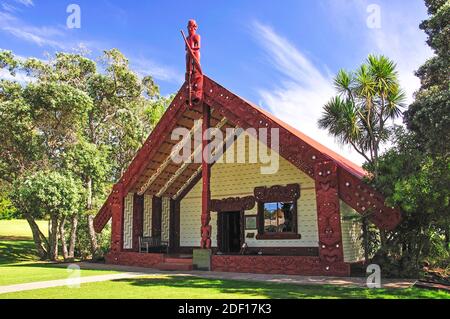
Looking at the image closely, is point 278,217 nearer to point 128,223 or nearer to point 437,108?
point 128,223

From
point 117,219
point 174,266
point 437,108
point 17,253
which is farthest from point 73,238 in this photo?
point 437,108

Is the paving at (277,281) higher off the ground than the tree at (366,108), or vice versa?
the tree at (366,108)

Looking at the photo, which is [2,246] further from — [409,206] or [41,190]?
[409,206]

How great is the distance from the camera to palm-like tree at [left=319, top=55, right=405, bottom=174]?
12.5m

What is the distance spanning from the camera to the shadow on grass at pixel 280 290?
789 cm

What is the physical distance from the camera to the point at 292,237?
15500 millimetres

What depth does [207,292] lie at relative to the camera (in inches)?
334

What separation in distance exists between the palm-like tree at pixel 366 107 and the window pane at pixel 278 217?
12.4ft

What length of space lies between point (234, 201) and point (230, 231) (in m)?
1.60

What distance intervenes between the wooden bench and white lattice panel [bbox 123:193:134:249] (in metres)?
0.47

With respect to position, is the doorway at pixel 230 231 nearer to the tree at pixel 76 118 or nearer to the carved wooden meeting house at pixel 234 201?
the carved wooden meeting house at pixel 234 201

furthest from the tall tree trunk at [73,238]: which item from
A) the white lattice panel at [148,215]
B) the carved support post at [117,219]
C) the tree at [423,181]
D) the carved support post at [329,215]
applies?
the tree at [423,181]
